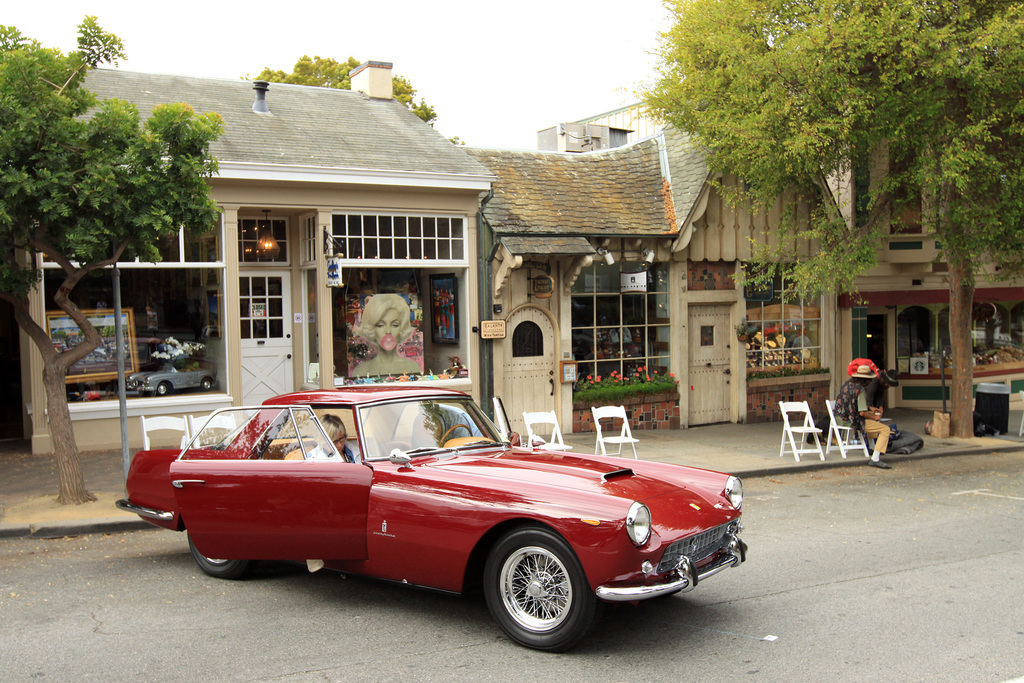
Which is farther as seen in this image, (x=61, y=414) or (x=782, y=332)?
(x=782, y=332)

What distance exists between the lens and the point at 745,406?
16.4 meters

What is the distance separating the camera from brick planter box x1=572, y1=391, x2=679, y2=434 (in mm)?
14773

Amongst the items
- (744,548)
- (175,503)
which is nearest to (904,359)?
(744,548)

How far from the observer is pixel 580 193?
51.0ft

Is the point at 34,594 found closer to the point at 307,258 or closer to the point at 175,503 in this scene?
the point at 175,503

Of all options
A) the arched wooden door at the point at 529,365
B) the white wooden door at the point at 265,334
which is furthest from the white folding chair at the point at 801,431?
the white wooden door at the point at 265,334

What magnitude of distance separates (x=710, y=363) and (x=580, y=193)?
3972 mm

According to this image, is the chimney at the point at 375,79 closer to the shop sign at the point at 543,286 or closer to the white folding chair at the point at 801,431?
the shop sign at the point at 543,286

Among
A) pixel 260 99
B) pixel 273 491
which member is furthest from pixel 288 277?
pixel 273 491

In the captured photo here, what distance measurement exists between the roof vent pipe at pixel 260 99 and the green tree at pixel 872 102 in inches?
259

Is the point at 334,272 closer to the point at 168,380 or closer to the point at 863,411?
the point at 168,380

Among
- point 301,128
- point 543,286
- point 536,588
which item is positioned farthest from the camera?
point 543,286

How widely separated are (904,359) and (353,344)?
12.6 m

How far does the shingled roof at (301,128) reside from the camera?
1276cm
